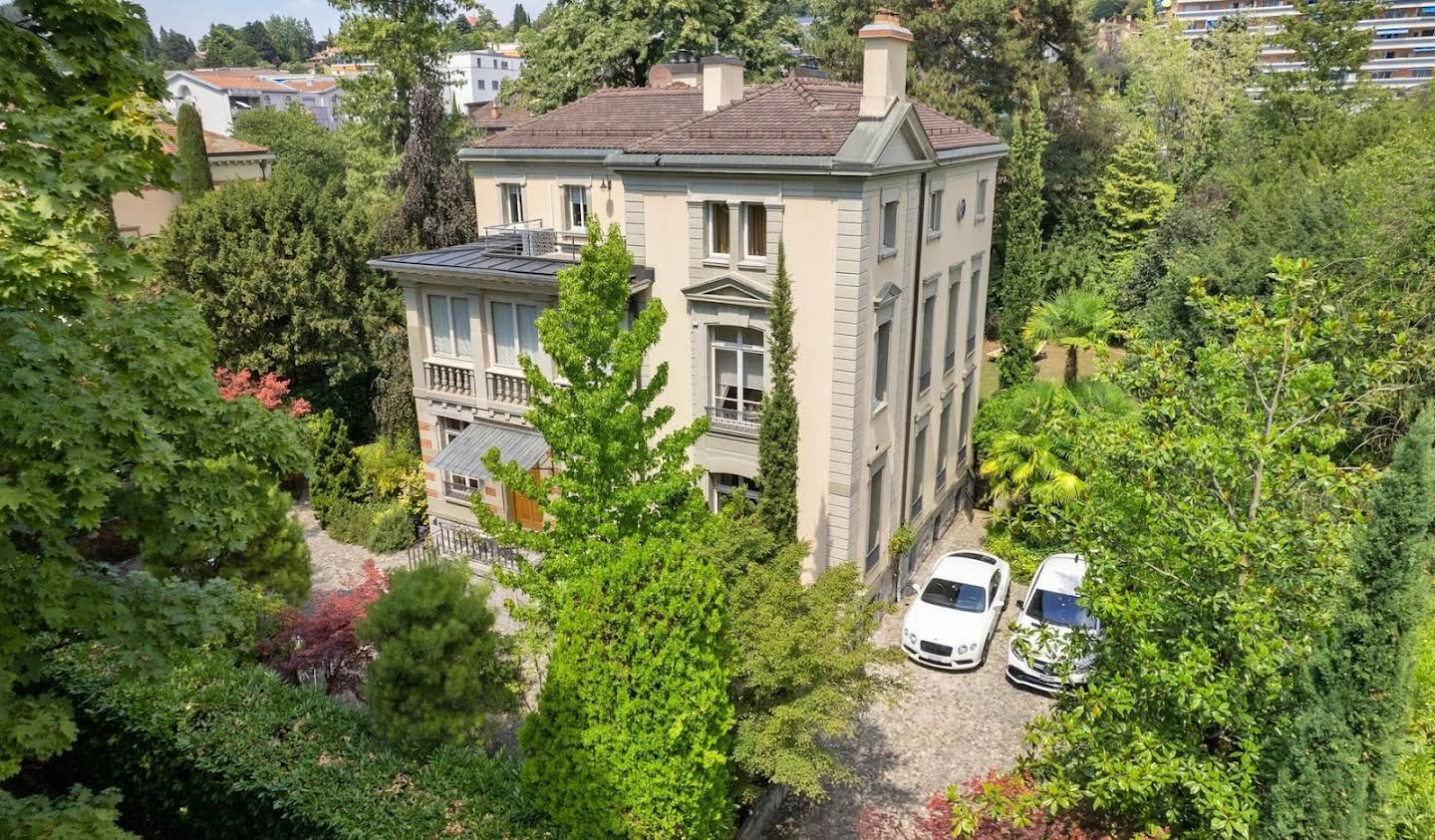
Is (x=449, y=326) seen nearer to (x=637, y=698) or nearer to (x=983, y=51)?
(x=637, y=698)

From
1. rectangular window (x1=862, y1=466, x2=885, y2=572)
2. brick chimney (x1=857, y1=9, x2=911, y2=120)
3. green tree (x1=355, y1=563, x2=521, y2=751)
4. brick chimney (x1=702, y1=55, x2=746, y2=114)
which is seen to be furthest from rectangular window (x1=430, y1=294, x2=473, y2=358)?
brick chimney (x1=857, y1=9, x2=911, y2=120)

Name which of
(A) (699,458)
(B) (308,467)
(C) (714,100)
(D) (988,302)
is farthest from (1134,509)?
(D) (988,302)

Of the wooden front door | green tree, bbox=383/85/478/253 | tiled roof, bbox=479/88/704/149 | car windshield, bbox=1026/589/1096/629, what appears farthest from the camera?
green tree, bbox=383/85/478/253

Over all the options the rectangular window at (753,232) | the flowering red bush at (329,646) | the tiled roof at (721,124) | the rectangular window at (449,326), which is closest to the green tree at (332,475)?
the rectangular window at (449,326)

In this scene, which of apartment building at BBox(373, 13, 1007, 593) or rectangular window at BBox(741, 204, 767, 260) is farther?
rectangular window at BBox(741, 204, 767, 260)

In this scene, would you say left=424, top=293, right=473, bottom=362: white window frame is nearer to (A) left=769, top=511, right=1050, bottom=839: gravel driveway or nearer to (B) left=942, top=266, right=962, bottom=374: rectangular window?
(B) left=942, top=266, right=962, bottom=374: rectangular window

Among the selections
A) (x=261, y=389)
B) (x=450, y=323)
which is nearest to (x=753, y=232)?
(x=450, y=323)
